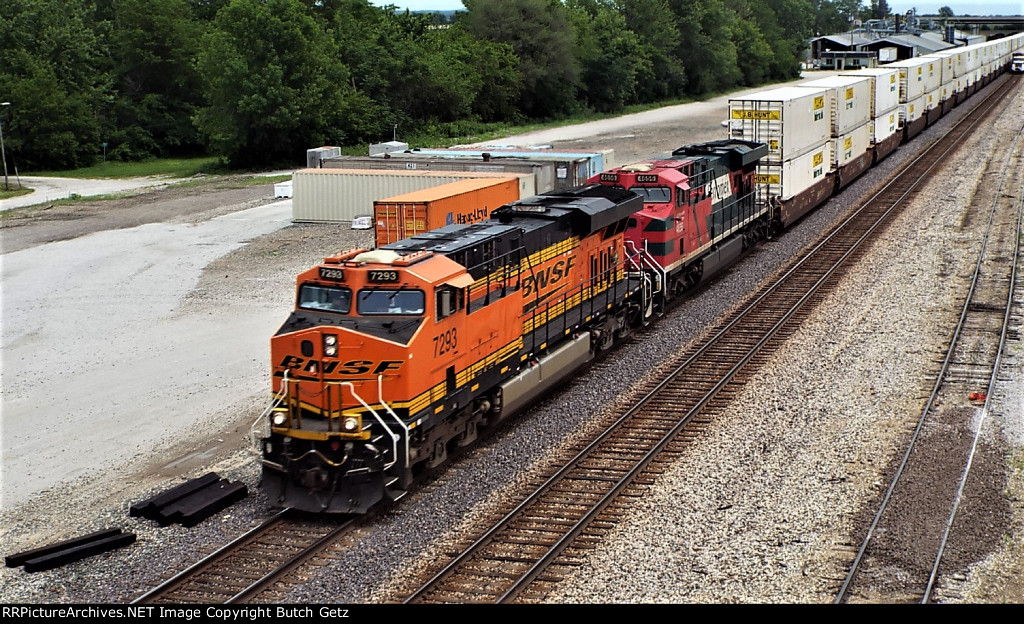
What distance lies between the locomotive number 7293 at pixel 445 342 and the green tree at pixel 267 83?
162ft

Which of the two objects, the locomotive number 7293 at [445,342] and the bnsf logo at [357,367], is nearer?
the bnsf logo at [357,367]

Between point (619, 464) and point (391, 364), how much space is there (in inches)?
159

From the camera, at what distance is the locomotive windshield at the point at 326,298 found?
1322 centimetres

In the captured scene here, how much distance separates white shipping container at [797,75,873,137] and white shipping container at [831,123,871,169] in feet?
0.69

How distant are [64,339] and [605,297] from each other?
12538 mm

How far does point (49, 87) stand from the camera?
6619 cm

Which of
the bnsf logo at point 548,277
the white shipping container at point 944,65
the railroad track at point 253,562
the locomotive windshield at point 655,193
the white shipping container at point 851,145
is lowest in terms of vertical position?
the railroad track at point 253,562

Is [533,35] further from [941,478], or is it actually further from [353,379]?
[353,379]

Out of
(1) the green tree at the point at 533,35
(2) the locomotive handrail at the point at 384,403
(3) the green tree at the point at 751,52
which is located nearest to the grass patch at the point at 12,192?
(1) the green tree at the point at 533,35

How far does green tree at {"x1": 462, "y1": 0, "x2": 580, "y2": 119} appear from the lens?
8169 centimetres

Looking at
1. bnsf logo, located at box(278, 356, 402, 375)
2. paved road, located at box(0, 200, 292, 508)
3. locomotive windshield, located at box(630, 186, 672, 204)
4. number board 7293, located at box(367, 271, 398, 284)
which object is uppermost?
locomotive windshield, located at box(630, 186, 672, 204)

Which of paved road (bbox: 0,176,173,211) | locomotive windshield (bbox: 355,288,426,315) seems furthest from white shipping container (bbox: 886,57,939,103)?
locomotive windshield (bbox: 355,288,426,315)

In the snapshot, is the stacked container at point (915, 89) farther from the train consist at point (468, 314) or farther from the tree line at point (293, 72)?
the tree line at point (293, 72)

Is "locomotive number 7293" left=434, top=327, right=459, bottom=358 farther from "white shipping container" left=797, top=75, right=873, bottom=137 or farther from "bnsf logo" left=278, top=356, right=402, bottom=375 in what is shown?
"white shipping container" left=797, top=75, right=873, bottom=137
